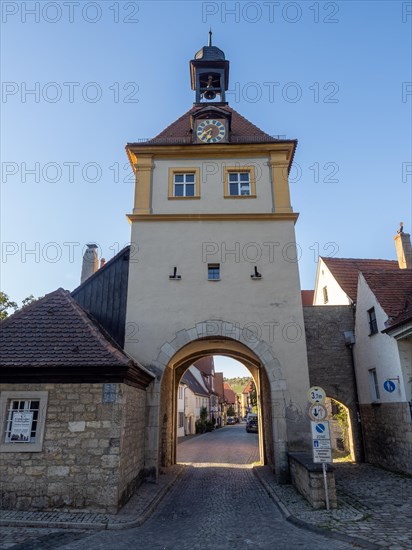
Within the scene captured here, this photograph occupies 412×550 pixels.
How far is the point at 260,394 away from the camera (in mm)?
16719

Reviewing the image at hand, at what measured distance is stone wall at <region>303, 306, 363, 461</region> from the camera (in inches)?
622

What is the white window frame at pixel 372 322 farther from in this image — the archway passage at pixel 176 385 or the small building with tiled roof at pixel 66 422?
the small building with tiled roof at pixel 66 422

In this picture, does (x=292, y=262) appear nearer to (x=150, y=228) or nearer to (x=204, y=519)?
Answer: (x=150, y=228)

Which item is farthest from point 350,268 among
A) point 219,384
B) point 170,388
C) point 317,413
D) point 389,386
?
point 219,384

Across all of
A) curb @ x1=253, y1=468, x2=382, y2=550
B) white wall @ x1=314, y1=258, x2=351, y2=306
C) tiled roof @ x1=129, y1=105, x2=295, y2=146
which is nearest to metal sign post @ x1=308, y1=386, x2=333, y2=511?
curb @ x1=253, y1=468, x2=382, y2=550

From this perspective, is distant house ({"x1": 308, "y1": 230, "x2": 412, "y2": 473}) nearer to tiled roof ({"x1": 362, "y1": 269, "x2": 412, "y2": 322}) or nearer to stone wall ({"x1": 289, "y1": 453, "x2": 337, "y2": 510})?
tiled roof ({"x1": 362, "y1": 269, "x2": 412, "y2": 322})

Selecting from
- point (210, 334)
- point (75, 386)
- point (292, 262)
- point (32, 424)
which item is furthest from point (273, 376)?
point (32, 424)

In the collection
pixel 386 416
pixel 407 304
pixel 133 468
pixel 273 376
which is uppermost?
pixel 407 304

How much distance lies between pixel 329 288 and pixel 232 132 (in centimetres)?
913

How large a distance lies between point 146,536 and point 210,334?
20.9 feet

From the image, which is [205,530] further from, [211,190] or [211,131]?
[211,131]

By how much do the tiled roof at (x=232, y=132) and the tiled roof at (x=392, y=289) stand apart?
6.39m

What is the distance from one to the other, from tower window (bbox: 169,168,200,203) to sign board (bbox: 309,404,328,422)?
8513 millimetres

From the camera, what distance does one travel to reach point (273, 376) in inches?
484
